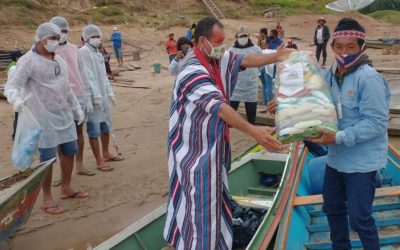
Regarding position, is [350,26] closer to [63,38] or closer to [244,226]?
[244,226]

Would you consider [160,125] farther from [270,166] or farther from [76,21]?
[76,21]

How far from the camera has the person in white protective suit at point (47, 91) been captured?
493cm

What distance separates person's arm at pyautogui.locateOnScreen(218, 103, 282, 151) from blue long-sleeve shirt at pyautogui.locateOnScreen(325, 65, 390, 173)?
55 cm

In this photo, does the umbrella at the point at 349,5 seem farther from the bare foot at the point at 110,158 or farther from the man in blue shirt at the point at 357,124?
the man in blue shirt at the point at 357,124

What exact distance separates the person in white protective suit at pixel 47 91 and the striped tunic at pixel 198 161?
97.8 inches

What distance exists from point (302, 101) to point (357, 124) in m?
0.37

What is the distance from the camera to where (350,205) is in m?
3.08

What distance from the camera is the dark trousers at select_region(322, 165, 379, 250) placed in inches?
119

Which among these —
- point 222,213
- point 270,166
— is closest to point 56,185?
point 270,166

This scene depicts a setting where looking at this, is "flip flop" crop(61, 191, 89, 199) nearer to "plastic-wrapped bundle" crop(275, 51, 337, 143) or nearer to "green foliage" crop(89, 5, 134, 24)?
"plastic-wrapped bundle" crop(275, 51, 337, 143)

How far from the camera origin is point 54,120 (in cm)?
516

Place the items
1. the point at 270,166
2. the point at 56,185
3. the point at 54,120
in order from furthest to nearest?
the point at 56,185
the point at 270,166
the point at 54,120

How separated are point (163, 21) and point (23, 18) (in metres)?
8.35

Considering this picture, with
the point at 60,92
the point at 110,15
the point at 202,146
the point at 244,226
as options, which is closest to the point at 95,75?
the point at 60,92
